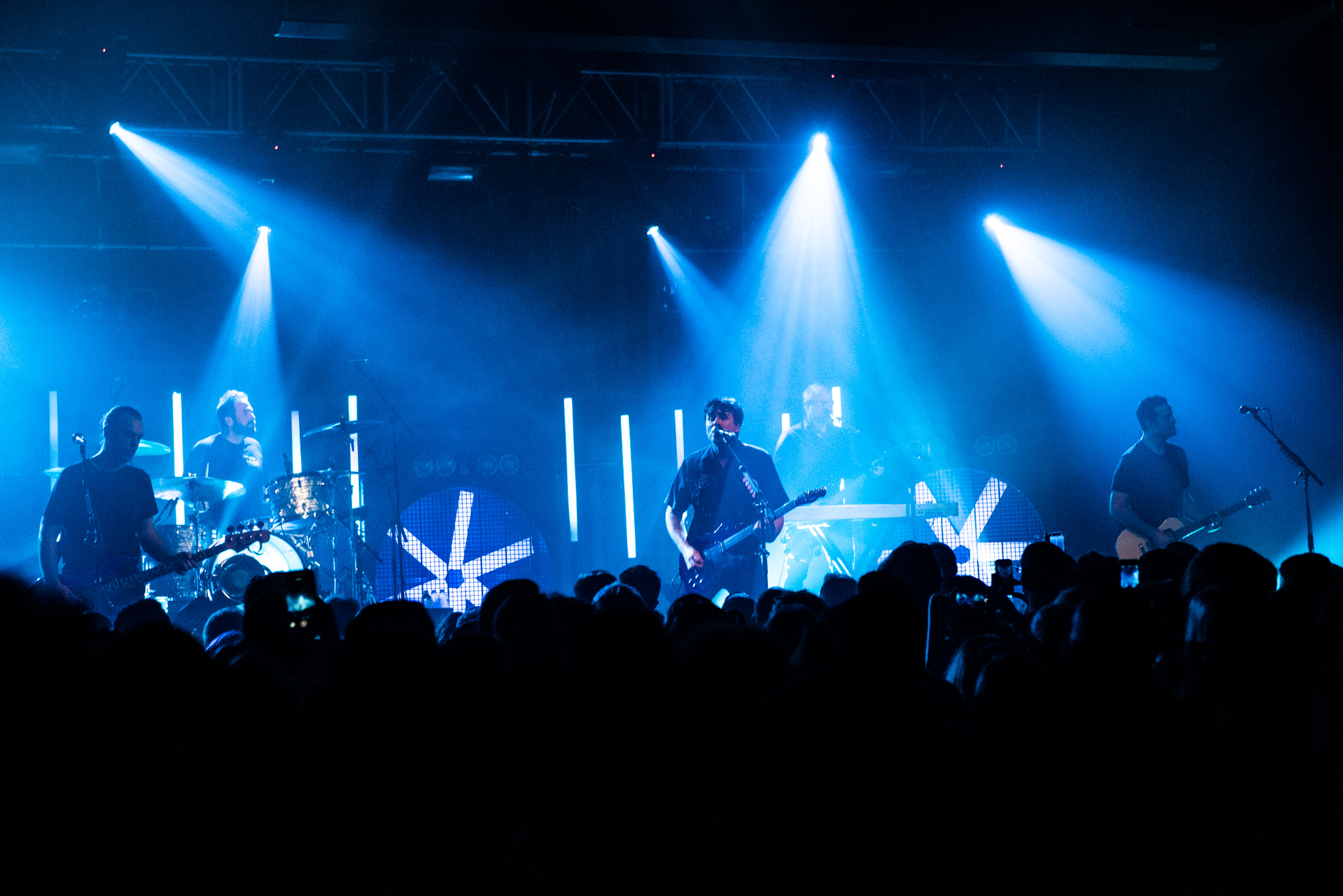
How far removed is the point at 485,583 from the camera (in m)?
10.9

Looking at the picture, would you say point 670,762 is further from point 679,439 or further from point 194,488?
point 679,439

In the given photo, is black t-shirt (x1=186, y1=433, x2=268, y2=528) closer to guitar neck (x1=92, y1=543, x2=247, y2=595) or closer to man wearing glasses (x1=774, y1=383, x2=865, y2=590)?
guitar neck (x1=92, y1=543, x2=247, y2=595)

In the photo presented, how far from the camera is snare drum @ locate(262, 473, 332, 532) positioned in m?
8.66

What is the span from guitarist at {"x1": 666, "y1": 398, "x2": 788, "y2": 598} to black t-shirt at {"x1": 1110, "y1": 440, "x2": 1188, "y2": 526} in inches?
113

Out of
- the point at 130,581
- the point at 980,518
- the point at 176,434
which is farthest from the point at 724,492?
the point at 176,434

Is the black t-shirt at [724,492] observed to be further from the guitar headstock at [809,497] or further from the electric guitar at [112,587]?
the electric guitar at [112,587]

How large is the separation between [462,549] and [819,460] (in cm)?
390

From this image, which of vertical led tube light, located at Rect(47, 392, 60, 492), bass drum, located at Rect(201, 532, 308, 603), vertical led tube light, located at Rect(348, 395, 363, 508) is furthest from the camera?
vertical led tube light, located at Rect(47, 392, 60, 492)

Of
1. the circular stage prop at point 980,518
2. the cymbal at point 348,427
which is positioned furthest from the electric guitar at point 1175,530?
the cymbal at point 348,427

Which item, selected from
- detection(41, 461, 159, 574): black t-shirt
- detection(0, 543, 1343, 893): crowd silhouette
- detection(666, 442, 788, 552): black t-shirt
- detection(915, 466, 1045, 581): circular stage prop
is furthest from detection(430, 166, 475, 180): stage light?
detection(0, 543, 1343, 893): crowd silhouette

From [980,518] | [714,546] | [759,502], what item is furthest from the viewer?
[980,518]

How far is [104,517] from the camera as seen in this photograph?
6.54m

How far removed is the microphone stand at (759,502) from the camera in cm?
722

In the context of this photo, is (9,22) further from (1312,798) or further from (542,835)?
(1312,798)
